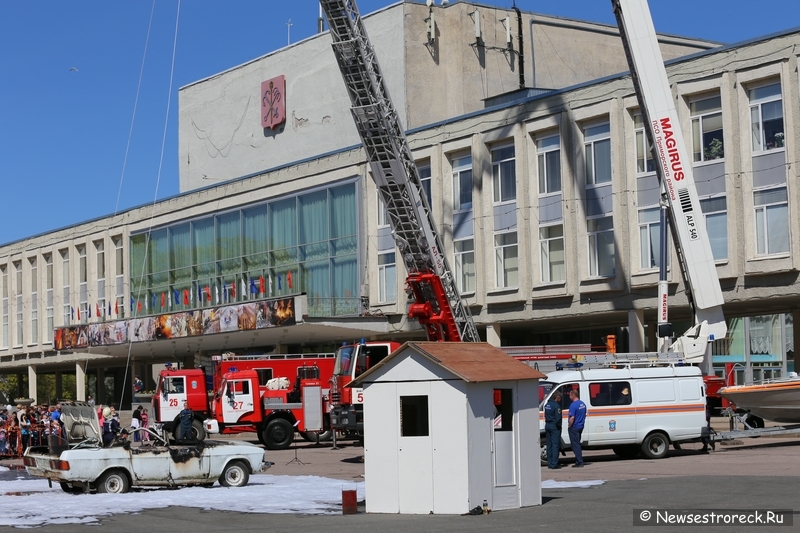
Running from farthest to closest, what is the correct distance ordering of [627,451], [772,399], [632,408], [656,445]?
[772,399] → [627,451] → [656,445] → [632,408]

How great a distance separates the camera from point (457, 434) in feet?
53.4

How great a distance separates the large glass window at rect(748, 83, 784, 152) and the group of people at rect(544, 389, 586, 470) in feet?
56.0

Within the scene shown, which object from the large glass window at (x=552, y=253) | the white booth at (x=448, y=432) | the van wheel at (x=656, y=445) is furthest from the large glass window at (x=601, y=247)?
the white booth at (x=448, y=432)

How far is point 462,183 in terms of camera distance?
49531 millimetres

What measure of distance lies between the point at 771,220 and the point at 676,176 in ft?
20.1

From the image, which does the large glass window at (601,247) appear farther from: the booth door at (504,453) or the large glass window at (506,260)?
the booth door at (504,453)

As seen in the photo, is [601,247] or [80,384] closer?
[601,247]

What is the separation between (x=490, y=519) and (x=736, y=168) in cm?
2597

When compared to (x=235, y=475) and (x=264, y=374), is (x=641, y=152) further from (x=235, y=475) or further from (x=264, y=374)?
(x=235, y=475)

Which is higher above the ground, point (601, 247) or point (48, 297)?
point (601, 247)

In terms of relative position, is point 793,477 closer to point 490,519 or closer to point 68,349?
point 490,519

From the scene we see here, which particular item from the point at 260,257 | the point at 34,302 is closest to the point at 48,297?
the point at 34,302

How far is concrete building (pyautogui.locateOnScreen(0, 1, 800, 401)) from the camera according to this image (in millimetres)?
39000

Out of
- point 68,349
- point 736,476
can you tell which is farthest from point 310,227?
point 736,476
